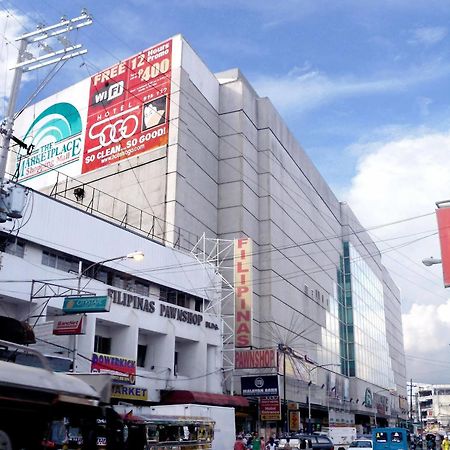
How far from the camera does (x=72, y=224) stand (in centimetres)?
3578

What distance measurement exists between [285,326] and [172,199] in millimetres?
18757

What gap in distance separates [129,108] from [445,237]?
41.5 meters

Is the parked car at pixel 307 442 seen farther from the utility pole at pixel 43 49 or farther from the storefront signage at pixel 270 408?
the utility pole at pixel 43 49

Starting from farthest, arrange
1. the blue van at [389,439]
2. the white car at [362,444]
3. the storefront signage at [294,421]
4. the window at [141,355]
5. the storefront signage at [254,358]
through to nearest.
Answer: the storefront signage at [294,421] < the storefront signage at [254,358] < the window at [141,355] < the white car at [362,444] < the blue van at [389,439]

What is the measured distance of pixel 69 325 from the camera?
2809 centimetres

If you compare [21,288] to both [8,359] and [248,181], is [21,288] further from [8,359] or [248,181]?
[248,181]

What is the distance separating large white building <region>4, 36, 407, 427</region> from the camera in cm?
5181

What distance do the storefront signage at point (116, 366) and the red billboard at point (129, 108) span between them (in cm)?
2377

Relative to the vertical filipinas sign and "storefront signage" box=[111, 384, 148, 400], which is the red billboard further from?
"storefront signage" box=[111, 384, 148, 400]

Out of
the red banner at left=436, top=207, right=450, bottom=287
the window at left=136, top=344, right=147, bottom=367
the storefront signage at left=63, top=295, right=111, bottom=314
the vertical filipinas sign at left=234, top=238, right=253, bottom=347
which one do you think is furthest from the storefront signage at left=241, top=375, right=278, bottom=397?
the red banner at left=436, top=207, right=450, bottom=287

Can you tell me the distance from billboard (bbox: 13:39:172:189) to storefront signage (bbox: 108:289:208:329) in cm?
1752

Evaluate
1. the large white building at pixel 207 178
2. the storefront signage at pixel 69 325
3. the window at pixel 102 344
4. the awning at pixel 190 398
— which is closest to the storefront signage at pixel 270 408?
the large white building at pixel 207 178

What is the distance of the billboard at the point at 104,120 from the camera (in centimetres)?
5403

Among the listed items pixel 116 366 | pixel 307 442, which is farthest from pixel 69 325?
pixel 307 442
